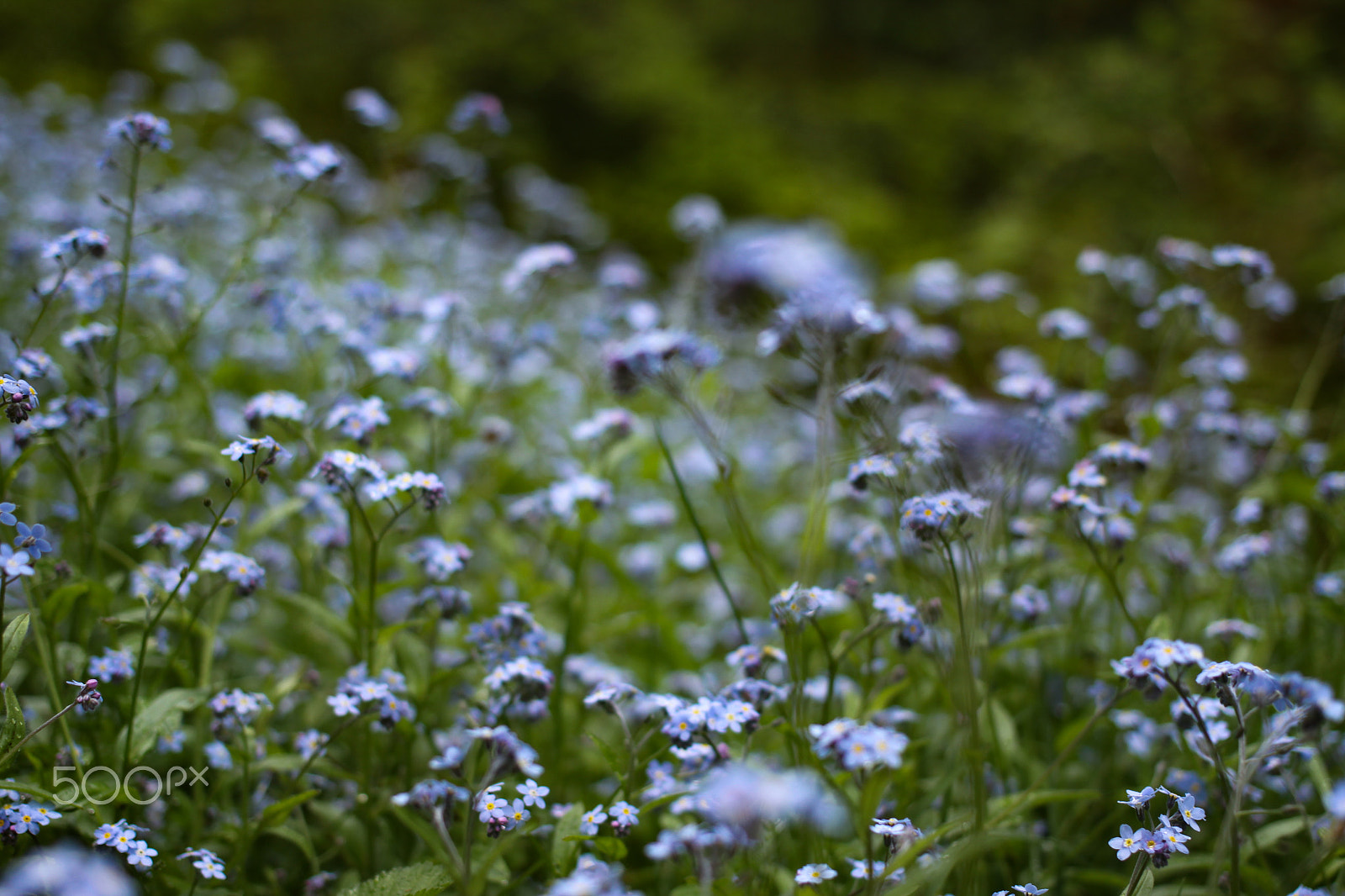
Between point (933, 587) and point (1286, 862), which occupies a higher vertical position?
point (933, 587)

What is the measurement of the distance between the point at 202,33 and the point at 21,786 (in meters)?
9.66

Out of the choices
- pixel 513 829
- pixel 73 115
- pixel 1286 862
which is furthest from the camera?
pixel 73 115

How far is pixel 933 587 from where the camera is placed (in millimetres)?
2137

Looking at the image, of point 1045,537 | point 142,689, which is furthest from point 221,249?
point 1045,537

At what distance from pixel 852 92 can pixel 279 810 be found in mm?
9114

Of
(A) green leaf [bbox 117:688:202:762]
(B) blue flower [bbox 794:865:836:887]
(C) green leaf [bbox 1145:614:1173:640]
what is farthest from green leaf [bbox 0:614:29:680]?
(C) green leaf [bbox 1145:614:1173:640]

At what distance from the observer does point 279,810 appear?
1.57 m

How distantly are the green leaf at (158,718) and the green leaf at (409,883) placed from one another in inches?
19.4

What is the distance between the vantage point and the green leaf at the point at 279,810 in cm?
152

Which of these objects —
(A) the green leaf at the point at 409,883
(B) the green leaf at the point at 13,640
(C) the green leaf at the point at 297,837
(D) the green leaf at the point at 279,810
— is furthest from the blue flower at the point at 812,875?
(B) the green leaf at the point at 13,640

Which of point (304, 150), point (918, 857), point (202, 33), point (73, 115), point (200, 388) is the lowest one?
point (918, 857)

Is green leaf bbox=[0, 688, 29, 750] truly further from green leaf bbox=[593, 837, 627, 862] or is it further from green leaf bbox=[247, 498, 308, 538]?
green leaf bbox=[593, 837, 627, 862]

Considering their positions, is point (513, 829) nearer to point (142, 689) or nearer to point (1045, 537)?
point (142, 689)

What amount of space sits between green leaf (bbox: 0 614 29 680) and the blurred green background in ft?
18.2
